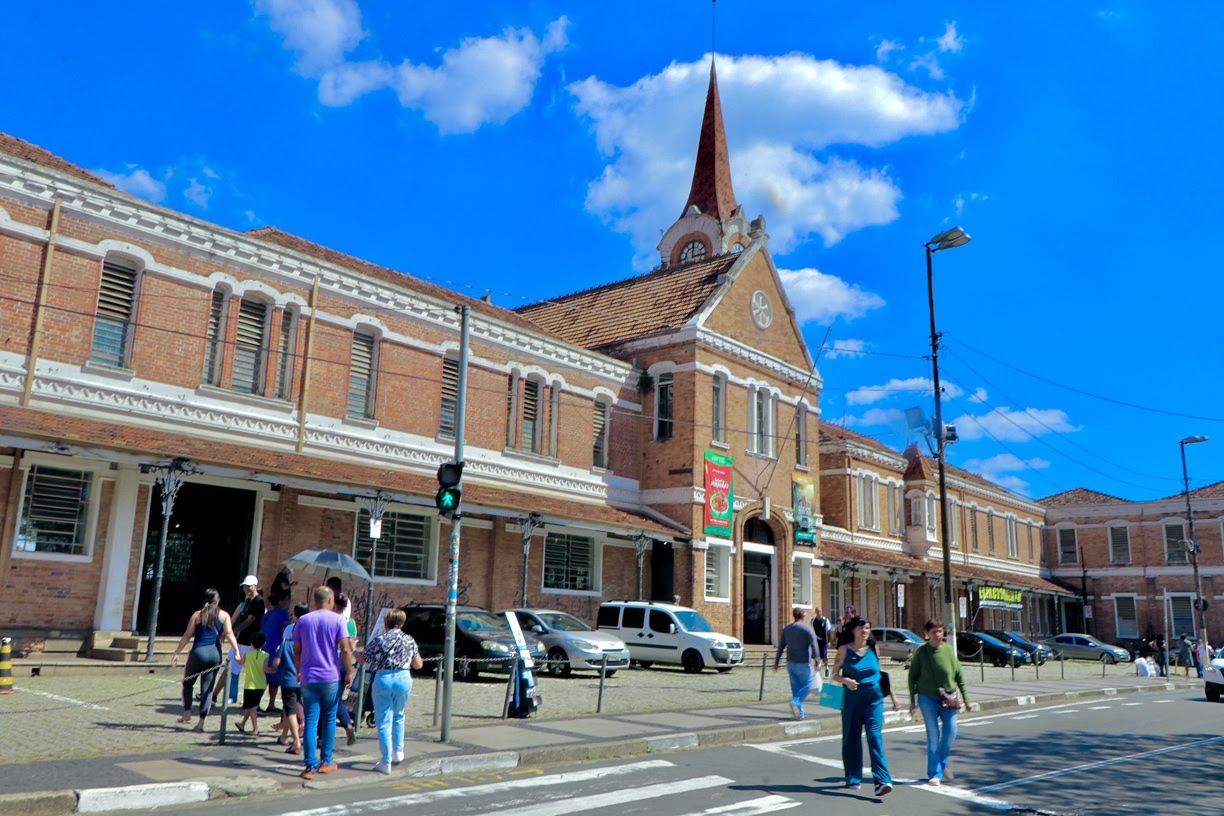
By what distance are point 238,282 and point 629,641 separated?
Result: 1316 centimetres

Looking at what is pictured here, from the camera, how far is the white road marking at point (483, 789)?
327 inches

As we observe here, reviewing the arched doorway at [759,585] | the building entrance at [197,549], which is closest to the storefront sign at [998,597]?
the arched doorway at [759,585]

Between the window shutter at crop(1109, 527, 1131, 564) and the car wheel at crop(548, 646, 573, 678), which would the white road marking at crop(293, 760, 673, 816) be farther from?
the window shutter at crop(1109, 527, 1131, 564)

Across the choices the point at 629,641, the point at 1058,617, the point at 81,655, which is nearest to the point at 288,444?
the point at 81,655

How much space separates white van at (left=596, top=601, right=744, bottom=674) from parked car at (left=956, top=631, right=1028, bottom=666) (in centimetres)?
1687

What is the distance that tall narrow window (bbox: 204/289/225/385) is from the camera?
66.9 feet

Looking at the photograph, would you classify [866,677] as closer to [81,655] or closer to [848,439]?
[81,655]

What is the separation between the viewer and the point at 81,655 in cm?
1720

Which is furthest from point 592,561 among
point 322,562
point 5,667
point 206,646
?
point 206,646

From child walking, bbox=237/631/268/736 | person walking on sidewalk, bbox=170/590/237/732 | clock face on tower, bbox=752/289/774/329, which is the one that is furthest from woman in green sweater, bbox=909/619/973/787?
clock face on tower, bbox=752/289/774/329

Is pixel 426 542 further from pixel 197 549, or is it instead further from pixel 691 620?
pixel 691 620

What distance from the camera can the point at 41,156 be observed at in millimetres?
19750

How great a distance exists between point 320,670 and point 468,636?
10.1m

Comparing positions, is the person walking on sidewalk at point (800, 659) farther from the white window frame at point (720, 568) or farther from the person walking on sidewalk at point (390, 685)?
the white window frame at point (720, 568)
